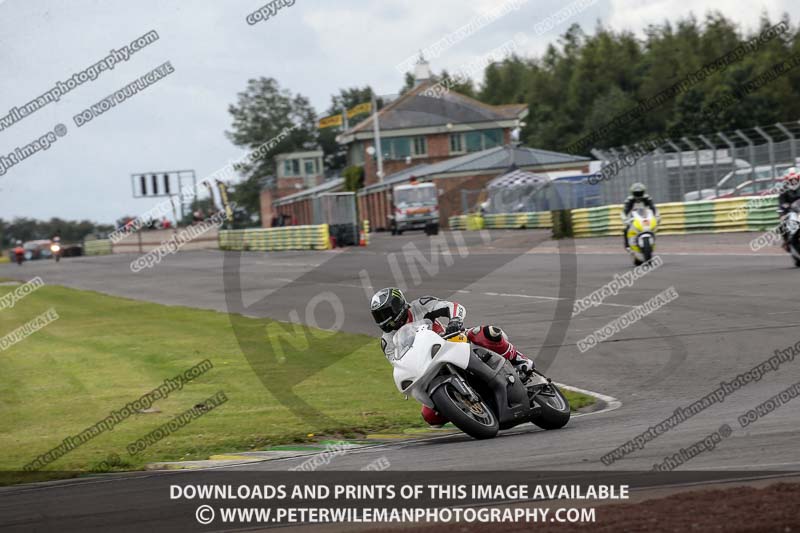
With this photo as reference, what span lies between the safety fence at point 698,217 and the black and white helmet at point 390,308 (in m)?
24.6

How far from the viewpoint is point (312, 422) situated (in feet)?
36.4

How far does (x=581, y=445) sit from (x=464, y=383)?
1101 mm

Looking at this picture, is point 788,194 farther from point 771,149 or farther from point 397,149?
point 397,149

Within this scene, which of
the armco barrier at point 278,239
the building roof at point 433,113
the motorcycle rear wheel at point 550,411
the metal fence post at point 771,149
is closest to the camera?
the motorcycle rear wheel at point 550,411

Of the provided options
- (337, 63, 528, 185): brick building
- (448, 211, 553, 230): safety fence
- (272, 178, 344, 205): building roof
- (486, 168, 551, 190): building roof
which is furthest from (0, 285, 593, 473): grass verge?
(272, 178, 344, 205): building roof

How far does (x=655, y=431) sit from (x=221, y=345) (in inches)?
463

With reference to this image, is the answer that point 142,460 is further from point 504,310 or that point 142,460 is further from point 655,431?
point 504,310

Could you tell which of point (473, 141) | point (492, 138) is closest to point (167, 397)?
point (473, 141)

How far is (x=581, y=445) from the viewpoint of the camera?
792cm

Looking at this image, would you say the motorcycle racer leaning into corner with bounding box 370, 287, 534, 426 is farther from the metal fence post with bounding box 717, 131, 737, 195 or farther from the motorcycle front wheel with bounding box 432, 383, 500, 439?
the metal fence post with bounding box 717, 131, 737, 195

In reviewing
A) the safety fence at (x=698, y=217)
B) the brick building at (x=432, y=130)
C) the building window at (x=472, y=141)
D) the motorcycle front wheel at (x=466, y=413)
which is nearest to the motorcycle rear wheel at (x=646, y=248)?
the safety fence at (x=698, y=217)

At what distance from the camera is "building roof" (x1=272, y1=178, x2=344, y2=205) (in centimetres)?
9538

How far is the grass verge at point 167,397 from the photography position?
34.2 feet

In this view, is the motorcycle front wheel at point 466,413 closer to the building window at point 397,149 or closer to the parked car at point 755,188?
the parked car at point 755,188
